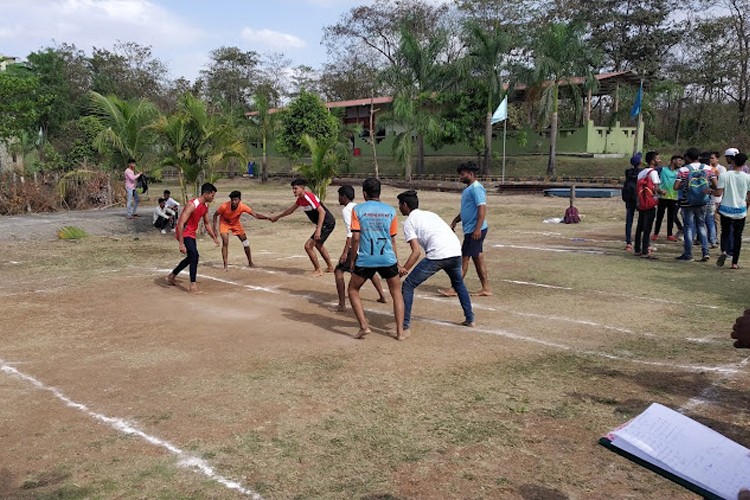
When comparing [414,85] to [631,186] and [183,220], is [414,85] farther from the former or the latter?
[183,220]

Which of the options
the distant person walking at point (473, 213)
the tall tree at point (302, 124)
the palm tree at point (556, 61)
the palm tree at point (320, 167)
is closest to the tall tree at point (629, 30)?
the palm tree at point (556, 61)

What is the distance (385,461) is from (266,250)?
9.87 meters

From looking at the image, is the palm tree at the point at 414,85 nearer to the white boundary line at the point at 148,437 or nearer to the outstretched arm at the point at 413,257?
the outstretched arm at the point at 413,257

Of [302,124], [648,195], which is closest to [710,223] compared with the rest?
[648,195]

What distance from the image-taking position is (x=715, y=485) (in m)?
2.06

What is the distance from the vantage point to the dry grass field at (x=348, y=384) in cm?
387

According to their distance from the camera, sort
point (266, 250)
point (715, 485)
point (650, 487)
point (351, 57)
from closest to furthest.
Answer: point (715, 485) < point (650, 487) < point (266, 250) < point (351, 57)

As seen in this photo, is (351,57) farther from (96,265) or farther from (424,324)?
(424,324)

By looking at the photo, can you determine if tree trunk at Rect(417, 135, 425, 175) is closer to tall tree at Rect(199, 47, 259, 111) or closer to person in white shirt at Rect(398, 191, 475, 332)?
tall tree at Rect(199, 47, 259, 111)

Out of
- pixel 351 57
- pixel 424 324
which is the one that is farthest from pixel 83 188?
pixel 351 57

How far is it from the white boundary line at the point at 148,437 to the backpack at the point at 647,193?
9.29 m

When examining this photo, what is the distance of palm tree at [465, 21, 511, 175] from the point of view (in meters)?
34.6

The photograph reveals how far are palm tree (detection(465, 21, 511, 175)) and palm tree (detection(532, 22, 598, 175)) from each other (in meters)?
1.84

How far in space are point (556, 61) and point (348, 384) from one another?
3133 centimetres
